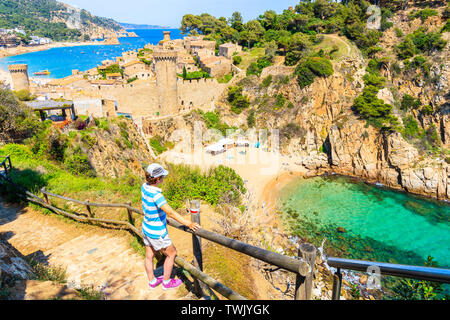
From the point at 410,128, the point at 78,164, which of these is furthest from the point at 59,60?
the point at 410,128

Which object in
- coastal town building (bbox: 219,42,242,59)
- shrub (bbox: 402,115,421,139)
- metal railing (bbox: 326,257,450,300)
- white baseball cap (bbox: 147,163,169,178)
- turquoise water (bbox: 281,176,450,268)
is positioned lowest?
turquoise water (bbox: 281,176,450,268)

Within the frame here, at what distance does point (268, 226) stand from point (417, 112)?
69.3 ft

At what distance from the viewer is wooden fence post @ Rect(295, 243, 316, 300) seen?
2.21 metres

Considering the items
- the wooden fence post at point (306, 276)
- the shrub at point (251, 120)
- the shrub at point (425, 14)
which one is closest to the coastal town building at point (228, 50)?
the shrub at point (251, 120)

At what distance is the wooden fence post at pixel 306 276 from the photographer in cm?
221

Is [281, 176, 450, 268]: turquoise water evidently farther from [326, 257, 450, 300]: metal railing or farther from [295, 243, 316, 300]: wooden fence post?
[326, 257, 450, 300]: metal railing

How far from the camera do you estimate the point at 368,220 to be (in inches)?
751

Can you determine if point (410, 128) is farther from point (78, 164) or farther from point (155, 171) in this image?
Answer: point (155, 171)

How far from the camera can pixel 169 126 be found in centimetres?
2752

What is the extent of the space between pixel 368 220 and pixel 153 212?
19483mm

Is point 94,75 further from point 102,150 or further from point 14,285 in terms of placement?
point 14,285

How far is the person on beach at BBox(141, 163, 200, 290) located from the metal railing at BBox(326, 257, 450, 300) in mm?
1592

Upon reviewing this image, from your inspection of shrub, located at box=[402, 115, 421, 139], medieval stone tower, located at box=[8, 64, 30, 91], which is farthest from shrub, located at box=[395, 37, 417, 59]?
medieval stone tower, located at box=[8, 64, 30, 91]
